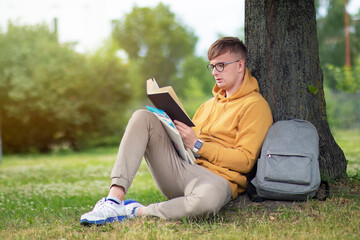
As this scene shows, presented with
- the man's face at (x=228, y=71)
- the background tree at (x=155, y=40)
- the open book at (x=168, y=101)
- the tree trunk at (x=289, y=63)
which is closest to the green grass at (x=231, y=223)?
the tree trunk at (x=289, y=63)

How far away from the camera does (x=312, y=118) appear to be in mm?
4492

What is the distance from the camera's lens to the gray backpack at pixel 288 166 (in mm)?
3674

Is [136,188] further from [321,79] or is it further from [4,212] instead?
[321,79]

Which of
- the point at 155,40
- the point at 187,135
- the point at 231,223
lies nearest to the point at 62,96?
the point at 187,135

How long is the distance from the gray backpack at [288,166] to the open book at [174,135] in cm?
61

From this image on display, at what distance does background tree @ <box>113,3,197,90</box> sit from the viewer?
41.5 m

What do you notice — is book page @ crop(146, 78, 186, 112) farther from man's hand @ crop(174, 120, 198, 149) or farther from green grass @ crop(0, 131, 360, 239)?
green grass @ crop(0, 131, 360, 239)

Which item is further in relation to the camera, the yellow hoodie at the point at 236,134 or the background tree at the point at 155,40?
the background tree at the point at 155,40

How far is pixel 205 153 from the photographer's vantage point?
3.73 m

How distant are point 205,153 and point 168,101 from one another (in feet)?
1.82

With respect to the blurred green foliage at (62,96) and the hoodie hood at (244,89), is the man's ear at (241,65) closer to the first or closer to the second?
the hoodie hood at (244,89)

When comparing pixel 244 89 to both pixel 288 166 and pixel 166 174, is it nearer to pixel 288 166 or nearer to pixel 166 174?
pixel 288 166

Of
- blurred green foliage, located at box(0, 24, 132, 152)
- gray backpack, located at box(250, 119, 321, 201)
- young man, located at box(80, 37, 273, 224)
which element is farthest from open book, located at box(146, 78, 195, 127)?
blurred green foliage, located at box(0, 24, 132, 152)

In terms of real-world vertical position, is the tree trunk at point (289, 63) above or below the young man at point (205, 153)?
above
